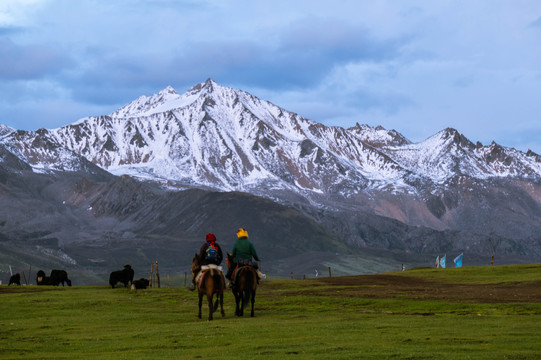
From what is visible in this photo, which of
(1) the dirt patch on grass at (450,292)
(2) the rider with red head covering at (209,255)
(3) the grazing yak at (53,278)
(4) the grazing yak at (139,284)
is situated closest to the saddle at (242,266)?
(2) the rider with red head covering at (209,255)

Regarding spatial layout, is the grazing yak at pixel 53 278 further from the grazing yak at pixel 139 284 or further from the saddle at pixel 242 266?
the saddle at pixel 242 266

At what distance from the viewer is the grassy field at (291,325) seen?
21.9 meters

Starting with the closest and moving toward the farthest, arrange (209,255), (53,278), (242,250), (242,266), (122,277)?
(209,255), (242,266), (242,250), (122,277), (53,278)

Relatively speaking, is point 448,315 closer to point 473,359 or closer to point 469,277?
point 473,359

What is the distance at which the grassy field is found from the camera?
2186 centimetres

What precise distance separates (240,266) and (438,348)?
499 inches

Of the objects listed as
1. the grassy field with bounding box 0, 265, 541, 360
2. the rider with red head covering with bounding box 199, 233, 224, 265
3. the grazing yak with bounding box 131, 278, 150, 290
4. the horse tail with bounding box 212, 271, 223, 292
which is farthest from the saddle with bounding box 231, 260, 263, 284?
the grazing yak with bounding box 131, 278, 150, 290

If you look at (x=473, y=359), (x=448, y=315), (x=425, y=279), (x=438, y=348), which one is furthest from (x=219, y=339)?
(x=425, y=279)

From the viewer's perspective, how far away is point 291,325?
28.8 metres

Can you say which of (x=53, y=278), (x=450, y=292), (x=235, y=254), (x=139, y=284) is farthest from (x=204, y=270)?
(x=53, y=278)

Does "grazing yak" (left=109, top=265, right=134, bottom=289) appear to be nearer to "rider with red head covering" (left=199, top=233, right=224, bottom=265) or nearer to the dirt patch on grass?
the dirt patch on grass

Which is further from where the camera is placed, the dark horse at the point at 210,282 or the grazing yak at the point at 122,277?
the grazing yak at the point at 122,277

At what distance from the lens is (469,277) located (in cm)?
6297

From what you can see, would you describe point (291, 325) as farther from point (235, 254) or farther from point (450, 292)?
point (450, 292)
